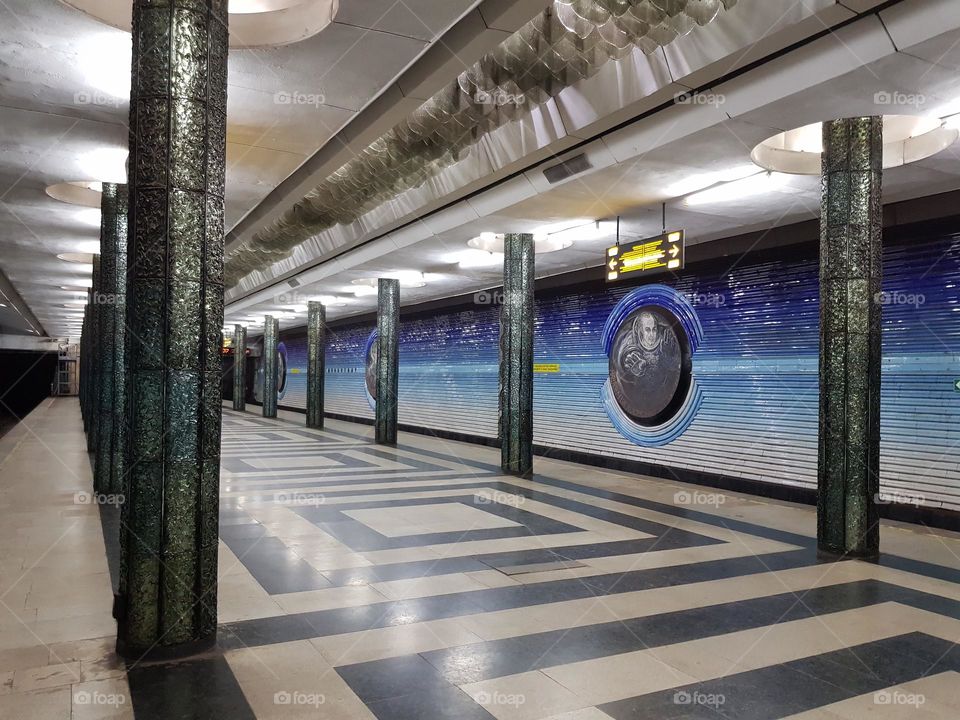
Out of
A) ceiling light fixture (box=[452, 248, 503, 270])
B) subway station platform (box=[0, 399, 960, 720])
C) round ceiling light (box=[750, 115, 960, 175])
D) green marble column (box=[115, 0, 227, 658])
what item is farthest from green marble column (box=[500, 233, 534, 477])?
green marble column (box=[115, 0, 227, 658])

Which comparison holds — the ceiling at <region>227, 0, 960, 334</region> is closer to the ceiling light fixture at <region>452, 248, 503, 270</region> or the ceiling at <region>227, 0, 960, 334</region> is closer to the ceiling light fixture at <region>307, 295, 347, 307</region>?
the ceiling light fixture at <region>452, 248, 503, 270</region>

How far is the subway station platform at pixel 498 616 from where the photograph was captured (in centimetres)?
339

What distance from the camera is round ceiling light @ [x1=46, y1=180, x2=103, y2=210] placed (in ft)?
31.1

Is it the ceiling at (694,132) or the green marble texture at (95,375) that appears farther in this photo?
the green marble texture at (95,375)

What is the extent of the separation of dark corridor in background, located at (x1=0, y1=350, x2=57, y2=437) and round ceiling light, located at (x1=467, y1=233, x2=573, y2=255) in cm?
1276

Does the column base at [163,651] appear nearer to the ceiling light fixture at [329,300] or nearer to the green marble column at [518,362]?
the green marble column at [518,362]

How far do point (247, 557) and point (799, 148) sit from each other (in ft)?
22.1

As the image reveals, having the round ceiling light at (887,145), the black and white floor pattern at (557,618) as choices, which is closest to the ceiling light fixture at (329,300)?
the black and white floor pattern at (557,618)

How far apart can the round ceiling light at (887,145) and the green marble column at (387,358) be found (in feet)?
31.7

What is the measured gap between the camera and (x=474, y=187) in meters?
8.86

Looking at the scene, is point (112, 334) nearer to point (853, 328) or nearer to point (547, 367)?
point (547, 367)

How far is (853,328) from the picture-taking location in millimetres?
6426

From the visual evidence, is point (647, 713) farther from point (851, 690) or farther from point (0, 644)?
point (0, 644)

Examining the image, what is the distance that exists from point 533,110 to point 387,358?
9292 millimetres
